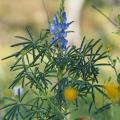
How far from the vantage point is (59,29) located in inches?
94.1

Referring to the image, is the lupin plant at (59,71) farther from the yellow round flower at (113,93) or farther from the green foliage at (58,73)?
the yellow round flower at (113,93)

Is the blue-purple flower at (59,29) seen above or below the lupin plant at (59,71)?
above

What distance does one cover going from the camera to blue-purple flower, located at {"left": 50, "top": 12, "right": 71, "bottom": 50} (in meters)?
2.38

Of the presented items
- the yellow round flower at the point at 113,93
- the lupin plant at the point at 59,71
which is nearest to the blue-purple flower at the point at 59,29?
the lupin plant at the point at 59,71

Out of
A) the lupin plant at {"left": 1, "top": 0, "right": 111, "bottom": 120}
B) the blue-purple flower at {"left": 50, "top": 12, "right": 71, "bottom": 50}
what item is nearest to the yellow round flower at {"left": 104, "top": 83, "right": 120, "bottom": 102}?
the lupin plant at {"left": 1, "top": 0, "right": 111, "bottom": 120}

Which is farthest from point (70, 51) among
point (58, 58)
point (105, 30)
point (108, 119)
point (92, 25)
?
point (92, 25)

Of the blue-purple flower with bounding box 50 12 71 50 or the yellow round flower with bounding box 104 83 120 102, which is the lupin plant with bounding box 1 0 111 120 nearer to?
the blue-purple flower with bounding box 50 12 71 50

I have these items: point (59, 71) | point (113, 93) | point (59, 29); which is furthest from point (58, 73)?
point (113, 93)

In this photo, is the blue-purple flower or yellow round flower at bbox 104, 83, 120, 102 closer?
yellow round flower at bbox 104, 83, 120, 102

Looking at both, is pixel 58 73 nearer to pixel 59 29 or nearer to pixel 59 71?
pixel 59 71

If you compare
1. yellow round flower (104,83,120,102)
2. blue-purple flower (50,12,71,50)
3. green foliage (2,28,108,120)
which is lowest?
yellow round flower (104,83,120,102)

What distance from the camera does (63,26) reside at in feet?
7.88

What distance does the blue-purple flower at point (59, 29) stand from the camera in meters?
2.38

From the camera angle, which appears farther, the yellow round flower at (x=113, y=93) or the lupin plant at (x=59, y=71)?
the lupin plant at (x=59, y=71)
